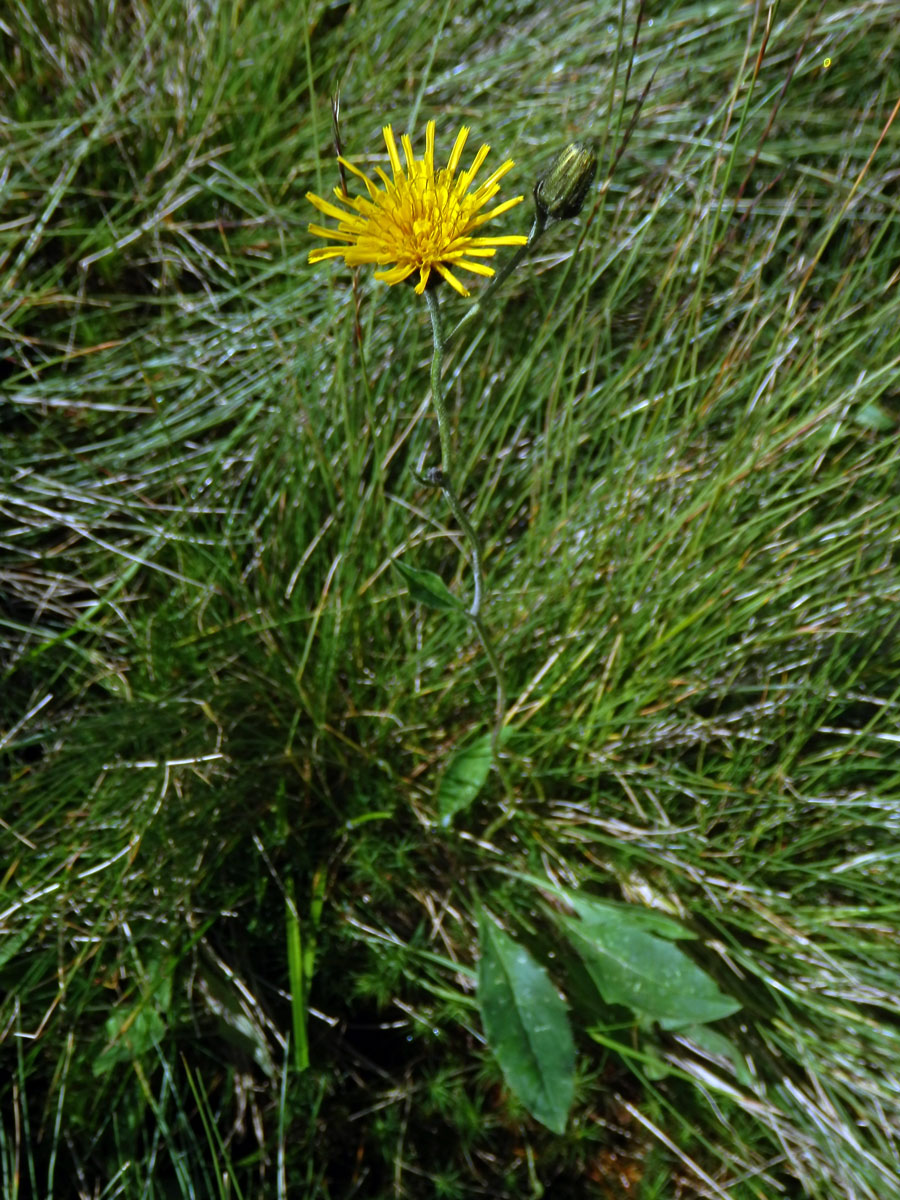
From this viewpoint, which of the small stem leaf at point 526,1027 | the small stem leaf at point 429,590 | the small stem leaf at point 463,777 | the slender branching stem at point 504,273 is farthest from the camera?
the small stem leaf at point 463,777

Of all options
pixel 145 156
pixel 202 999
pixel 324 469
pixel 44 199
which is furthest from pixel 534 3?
pixel 202 999

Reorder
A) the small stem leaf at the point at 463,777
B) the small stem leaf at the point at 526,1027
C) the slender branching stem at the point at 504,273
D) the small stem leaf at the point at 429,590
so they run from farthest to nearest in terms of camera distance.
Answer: the small stem leaf at the point at 463,777, the small stem leaf at the point at 526,1027, the small stem leaf at the point at 429,590, the slender branching stem at the point at 504,273

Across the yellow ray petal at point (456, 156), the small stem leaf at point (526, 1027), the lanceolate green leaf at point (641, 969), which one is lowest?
the small stem leaf at point (526, 1027)

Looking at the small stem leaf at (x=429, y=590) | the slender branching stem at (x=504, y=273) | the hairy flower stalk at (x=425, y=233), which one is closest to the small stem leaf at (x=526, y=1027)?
the small stem leaf at (x=429, y=590)

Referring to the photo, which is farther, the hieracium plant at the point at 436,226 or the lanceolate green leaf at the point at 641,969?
the lanceolate green leaf at the point at 641,969

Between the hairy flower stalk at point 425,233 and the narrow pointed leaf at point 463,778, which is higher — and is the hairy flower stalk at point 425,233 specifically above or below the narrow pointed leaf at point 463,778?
above

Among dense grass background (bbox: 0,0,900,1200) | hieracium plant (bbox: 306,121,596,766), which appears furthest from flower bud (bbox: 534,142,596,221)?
dense grass background (bbox: 0,0,900,1200)

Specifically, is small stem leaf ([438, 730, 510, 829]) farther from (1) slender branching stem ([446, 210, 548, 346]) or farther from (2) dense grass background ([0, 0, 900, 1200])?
(1) slender branching stem ([446, 210, 548, 346])

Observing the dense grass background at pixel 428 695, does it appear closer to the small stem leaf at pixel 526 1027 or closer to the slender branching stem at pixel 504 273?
the small stem leaf at pixel 526 1027
